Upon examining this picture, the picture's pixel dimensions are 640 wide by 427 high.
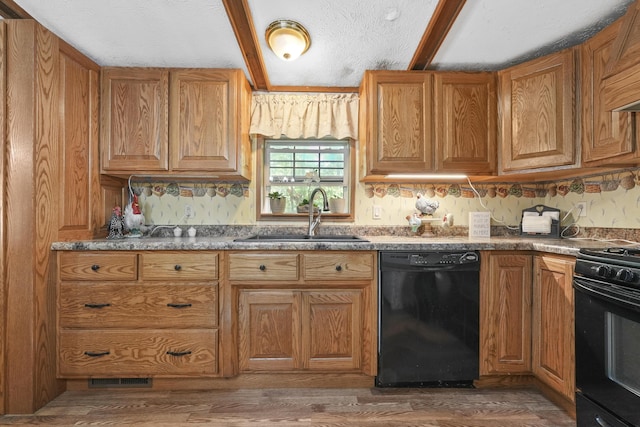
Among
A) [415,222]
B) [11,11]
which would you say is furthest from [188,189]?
Answer: [415,222]

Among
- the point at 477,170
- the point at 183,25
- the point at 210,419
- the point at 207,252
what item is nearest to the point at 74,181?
the point at 207,252

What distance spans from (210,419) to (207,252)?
908mm

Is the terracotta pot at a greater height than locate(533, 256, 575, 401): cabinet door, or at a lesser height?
greater

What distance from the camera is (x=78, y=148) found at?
210cm

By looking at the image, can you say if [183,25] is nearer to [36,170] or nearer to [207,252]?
→ [36,170]

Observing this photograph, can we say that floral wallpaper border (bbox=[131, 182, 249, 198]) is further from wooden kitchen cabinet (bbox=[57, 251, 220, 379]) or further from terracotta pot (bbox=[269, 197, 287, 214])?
wooden kitchen cabinet (bbox=[57, 251, 220, 379])

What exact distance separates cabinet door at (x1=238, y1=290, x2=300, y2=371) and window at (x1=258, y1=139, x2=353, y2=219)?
882 millimetres

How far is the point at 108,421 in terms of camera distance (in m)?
1.74

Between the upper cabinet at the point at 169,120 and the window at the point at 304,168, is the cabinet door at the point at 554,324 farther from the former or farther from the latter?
the upper cabinet at the point at 169,120

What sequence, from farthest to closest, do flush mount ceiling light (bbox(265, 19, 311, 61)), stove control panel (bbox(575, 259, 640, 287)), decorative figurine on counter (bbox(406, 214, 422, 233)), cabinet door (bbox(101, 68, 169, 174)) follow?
decorative figurine on counter (bbox(406, 214, 422, 233)) < cabinet door (bbox(101, 68, 169, 174)) < flush mount ceiling light (bbox(265, 19, 311, 61)) < stove control panel (bbox(575, 259, 640, 287))

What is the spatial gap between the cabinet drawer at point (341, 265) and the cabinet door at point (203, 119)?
914mm

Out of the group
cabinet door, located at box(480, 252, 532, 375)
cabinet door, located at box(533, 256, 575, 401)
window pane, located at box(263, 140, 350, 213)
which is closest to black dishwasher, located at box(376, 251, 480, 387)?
cabinet door, located at box(480, 252, 532, 375)

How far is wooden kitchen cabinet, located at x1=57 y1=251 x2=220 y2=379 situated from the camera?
1.94 m

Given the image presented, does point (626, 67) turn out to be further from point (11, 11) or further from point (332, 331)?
point (11, 11)
